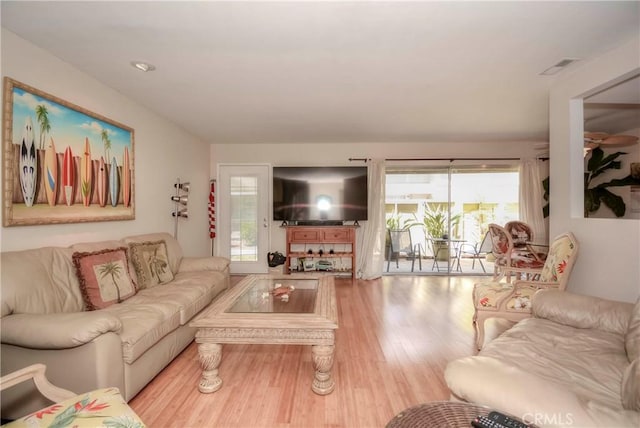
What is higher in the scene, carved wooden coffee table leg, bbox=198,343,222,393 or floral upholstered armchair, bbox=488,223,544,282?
floral upholstered armchair, bbox=488,223,544,282

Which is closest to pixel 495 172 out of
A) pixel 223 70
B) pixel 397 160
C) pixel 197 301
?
pixel 397 160

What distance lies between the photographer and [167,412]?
1748mm

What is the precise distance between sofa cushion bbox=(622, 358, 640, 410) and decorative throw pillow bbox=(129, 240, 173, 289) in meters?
3.21

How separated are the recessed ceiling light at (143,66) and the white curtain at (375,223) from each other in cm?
369

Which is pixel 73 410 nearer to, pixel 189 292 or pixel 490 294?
pixel 189 292

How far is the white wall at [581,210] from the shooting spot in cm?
208

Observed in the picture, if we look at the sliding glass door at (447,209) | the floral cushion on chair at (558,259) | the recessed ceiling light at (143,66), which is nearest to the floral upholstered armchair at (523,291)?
the floral cushion on chair at (558,259)

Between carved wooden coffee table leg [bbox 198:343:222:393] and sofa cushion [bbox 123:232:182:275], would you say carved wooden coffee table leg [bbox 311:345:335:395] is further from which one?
sofa cushion [bbox 123:232:182:275]

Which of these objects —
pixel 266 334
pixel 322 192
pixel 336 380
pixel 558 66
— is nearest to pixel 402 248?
pixel 322 192

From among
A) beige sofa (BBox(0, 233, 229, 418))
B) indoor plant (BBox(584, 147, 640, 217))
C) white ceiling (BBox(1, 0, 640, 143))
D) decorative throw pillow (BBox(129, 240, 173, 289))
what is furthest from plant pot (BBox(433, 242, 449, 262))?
decorative throw pillow (BBox(129, 240, 173, 289))

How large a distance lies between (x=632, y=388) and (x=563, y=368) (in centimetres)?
37

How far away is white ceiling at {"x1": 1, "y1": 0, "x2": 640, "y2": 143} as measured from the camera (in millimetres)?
1763

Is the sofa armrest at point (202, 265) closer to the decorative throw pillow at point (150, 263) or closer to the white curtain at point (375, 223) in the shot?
the decorative throw pillow at point (150, 263)

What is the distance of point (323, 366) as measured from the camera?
6.30ft
